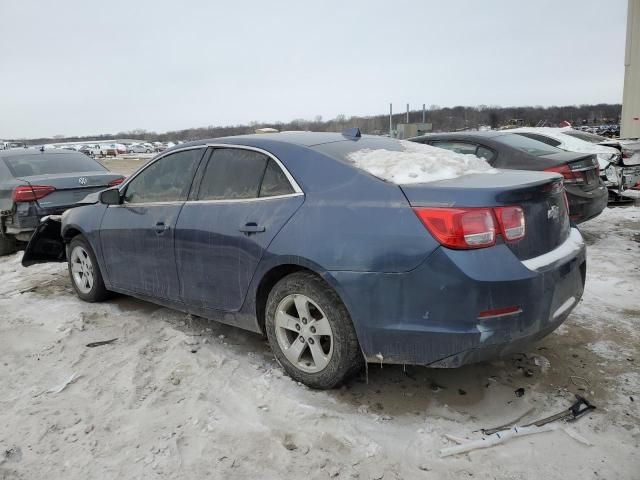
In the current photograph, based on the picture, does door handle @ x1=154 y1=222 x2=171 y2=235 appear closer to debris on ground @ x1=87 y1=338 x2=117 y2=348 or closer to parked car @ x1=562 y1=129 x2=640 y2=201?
debris on ground @ x1=87 y1=338 x2=117 y2=348

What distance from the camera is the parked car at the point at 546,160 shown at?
6176 millimetres

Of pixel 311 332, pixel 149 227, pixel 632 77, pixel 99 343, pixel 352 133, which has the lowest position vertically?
pixel 99 343

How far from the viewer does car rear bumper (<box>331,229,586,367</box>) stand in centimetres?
259

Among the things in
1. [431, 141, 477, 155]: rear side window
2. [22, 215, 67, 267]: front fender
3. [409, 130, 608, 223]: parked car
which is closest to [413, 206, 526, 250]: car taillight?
[409, 130, 608, 223]: parked car

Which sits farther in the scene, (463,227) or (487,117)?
(487,117)

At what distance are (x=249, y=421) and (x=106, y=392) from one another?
3.41 ft

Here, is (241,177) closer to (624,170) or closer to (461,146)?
(461,146)

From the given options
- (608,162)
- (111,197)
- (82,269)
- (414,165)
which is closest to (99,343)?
(111,197)

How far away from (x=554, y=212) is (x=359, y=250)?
3.93 feet

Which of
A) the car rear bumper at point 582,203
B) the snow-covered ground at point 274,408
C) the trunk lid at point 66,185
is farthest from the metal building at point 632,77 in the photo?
the trunk lid at point 66,185

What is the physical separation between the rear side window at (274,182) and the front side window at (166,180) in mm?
827

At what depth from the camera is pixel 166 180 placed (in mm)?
4270

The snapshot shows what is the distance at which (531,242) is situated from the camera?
2.82 m

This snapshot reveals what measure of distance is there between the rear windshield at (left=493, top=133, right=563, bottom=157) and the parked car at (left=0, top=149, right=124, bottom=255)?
214 inches
